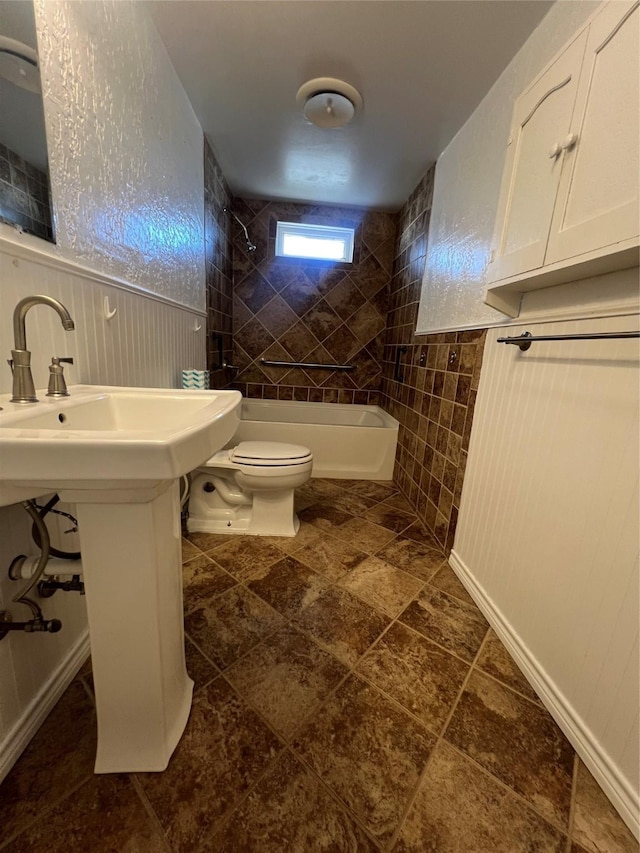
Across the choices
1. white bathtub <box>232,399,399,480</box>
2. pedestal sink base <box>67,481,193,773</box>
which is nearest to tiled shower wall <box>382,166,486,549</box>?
white bathtub <box>232,399,399,480</box>

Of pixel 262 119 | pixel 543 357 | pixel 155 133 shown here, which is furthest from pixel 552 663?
pixel 262 119

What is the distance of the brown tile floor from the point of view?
0.69 metres

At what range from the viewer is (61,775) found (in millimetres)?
757

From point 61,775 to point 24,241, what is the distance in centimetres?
126

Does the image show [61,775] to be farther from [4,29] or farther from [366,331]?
[366,331]

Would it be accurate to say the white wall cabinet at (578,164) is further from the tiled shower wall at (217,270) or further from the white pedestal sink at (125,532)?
the tiled shower wall at (217,270)

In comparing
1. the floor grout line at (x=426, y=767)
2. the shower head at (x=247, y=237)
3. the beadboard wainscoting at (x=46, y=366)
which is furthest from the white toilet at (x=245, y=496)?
the shower head at (x=247, y=237)

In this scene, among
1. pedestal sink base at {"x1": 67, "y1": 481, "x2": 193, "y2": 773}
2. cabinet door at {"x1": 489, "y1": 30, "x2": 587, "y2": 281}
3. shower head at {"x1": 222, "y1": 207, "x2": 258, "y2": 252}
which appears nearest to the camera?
pedestal sink base at {"x1": 67, "y1": 481, "x2": 193, "y2": 773}

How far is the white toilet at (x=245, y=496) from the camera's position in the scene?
1.69m

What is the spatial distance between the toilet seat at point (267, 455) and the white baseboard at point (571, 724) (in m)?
1.02

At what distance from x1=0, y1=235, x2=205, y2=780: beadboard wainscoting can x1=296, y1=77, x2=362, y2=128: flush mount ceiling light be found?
1.31m

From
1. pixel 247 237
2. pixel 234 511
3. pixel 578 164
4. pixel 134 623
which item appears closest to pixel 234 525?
pixel 234 511

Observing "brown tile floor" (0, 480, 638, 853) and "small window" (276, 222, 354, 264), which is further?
"small window" (276, 222, 354, 264)

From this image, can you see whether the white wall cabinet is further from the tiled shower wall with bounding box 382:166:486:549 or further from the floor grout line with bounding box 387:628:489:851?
the floor grout line with bounding box 387:628:489:851
